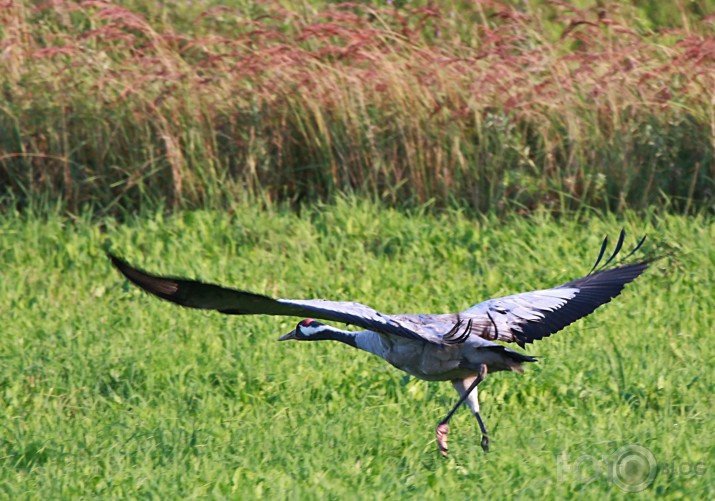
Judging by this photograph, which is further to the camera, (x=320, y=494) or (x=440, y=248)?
(x=440, y=248)

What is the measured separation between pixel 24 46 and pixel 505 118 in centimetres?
376

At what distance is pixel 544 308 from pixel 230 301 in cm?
160

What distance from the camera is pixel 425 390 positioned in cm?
538

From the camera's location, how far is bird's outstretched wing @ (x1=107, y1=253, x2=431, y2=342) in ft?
12.6

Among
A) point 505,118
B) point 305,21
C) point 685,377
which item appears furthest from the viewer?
point 305,21

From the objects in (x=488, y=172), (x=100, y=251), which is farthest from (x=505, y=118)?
(x=100, y=251)

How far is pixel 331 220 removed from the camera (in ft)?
24.7

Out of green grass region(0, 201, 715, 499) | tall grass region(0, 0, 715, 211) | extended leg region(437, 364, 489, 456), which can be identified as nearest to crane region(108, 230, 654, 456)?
extended leg region(437, 364, 489, 456)

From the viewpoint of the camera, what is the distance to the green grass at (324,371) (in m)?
4.29

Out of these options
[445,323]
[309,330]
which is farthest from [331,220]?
[445,323]

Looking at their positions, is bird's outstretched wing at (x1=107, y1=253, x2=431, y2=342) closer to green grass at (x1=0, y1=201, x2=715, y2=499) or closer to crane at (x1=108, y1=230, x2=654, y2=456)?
crane at (x1=108, y1=230, x2=654, y2=456)

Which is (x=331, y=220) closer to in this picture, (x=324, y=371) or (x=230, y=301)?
(x=324, y=371)

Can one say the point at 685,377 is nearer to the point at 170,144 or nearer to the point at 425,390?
the point at 425,390

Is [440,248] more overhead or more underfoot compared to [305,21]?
more underfoot
